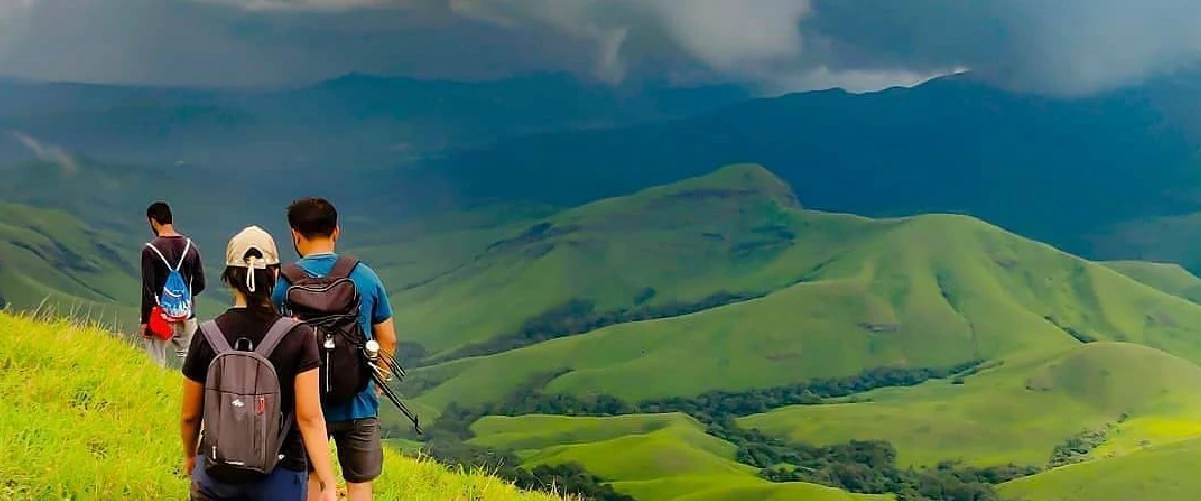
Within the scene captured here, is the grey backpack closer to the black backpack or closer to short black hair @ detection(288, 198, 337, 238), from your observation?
the black backpack

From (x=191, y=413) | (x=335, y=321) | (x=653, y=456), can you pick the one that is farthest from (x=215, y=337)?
(x=653, y=456)

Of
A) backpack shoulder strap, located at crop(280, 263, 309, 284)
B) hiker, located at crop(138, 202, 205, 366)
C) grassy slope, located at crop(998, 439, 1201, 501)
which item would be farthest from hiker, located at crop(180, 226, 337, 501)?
grassy slope, located at crop(998, 439, 1201, 501)

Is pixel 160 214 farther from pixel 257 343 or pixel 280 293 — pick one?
pixel 257 343

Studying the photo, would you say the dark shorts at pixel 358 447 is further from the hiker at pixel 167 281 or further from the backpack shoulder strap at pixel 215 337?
the hiker at pixel 167 281

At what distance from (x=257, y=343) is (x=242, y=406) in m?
0.30

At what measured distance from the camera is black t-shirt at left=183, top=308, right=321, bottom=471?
15.5ft

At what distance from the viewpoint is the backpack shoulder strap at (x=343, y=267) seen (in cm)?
589

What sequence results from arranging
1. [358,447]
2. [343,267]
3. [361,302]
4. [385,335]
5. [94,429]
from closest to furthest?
[343,267]
[361,302]
[358,447]
[385,335]
[94,429]

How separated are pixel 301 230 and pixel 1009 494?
167326 mm

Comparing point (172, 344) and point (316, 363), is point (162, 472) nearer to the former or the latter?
point (316, 363)

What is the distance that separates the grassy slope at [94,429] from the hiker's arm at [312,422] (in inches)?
115

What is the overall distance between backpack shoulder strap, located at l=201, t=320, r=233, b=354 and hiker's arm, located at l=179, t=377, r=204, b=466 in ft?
0.87

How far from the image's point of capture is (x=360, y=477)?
6355 millimetres

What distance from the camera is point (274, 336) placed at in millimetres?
4695
